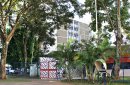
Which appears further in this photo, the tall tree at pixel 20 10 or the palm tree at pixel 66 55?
the tall tree at pixel 20 10

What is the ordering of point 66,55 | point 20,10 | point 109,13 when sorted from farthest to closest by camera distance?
point 109,13
point 20,10
point 66,55

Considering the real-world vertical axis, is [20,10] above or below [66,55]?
above

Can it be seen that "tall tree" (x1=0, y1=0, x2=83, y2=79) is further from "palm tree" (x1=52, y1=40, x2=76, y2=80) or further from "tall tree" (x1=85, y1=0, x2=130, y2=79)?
"palm tree" (x1=52, y1=40, x2=76, y2=80)

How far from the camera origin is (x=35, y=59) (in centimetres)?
5169

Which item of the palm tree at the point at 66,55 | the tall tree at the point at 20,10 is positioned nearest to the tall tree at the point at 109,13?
the tall tree at the point at 20,10

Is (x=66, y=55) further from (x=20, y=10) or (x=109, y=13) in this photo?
(x=109, y=13)

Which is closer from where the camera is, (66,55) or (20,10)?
(66,55)

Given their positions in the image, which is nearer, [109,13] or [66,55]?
[66,55]

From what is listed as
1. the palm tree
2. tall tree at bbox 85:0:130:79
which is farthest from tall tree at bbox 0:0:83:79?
the palm tree

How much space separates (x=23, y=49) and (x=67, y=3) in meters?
11.0

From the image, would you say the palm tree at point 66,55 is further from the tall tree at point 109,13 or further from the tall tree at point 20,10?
the tall tree at point 20,10

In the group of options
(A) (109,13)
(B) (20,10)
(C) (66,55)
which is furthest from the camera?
(A) (109,13)

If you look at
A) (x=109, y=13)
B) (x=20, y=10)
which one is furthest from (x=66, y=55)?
(x=109, y=13)

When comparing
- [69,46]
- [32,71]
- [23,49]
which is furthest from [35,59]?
[69,46]
